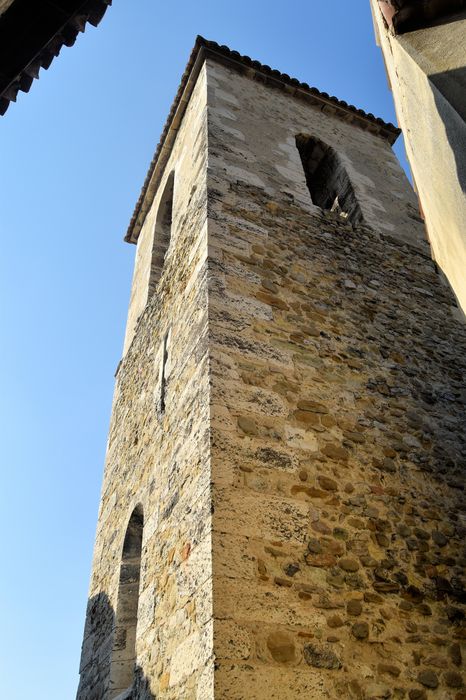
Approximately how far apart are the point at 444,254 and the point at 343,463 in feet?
4.77

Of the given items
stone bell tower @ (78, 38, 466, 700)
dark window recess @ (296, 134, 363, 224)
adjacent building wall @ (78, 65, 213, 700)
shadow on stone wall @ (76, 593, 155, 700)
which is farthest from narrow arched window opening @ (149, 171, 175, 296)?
shadow on stone wall @ (76, 593, 155, 700)

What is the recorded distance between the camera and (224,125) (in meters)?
5.87

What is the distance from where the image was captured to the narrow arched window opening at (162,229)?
276 inches

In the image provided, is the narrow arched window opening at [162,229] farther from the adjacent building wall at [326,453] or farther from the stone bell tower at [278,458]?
the adjacent building wall at [326,453]

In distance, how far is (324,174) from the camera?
7090 millimetres

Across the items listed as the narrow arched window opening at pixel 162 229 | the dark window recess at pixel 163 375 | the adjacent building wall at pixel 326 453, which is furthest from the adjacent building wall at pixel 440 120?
the narrow arched window opening at pixel 162 229

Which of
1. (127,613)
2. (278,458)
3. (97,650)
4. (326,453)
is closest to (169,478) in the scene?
(278,458)

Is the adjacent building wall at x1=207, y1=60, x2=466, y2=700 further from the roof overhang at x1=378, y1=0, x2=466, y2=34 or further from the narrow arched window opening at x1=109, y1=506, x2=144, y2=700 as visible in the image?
the roof overhang at x1=378, y1=0, x2=466, y2=34

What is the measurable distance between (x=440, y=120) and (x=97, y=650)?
459cm

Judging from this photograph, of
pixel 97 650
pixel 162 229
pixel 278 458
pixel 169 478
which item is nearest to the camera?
pixel 278 458

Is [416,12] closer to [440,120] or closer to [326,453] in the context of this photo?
[440,120]

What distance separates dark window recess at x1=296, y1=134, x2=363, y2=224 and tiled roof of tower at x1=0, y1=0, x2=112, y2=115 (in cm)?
422

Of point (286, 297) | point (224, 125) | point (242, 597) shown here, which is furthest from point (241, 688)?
point (224, 125)

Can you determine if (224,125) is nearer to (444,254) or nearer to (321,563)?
(444,254)
